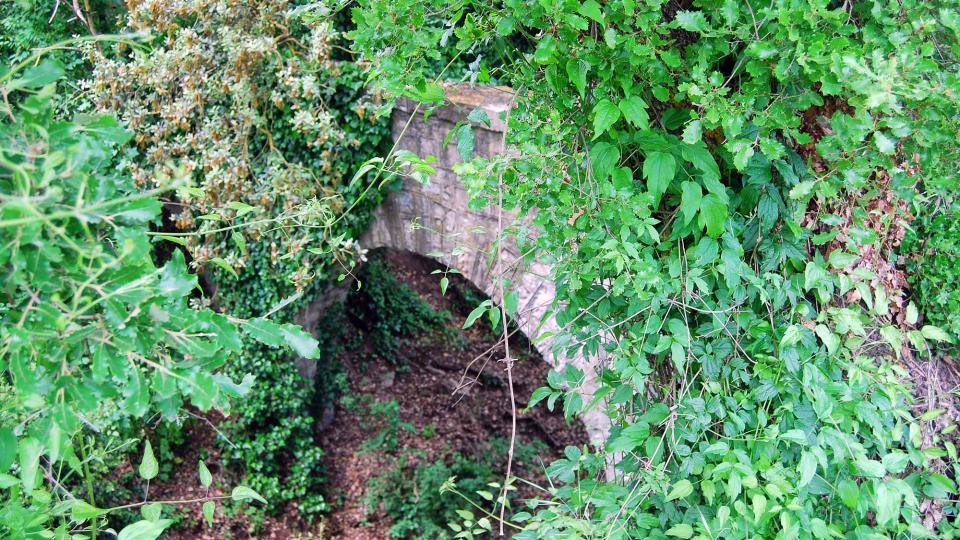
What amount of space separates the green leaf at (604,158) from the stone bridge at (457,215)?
183cm

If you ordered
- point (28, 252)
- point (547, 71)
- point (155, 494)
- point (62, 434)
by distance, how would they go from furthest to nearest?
point (155, 494), point (547, 71), point (62, 434), point (28, 252)

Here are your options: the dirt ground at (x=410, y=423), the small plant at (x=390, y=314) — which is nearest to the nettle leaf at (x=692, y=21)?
the dirt ground at (x=410, y=423)

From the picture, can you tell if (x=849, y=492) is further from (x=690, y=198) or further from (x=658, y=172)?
(x=658, y=172)

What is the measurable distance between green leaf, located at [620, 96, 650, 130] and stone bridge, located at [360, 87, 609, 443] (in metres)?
1.98

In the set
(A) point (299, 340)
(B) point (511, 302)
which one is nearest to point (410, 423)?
(B) point (511, 302)

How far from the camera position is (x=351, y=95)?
16.7 ft

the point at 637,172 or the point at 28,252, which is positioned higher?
the point at 28,252

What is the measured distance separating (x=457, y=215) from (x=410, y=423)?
317 cm

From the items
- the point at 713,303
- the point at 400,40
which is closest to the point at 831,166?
the point at 713,303

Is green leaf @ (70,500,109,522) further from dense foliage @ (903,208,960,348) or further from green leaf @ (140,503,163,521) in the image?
dense foliage @ (903,208,960,348)

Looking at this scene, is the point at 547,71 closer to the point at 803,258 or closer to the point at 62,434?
the point at 803,258

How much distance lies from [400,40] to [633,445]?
1338mm

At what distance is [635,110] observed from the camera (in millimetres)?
1952

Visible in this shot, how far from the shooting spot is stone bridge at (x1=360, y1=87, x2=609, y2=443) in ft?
13.7
